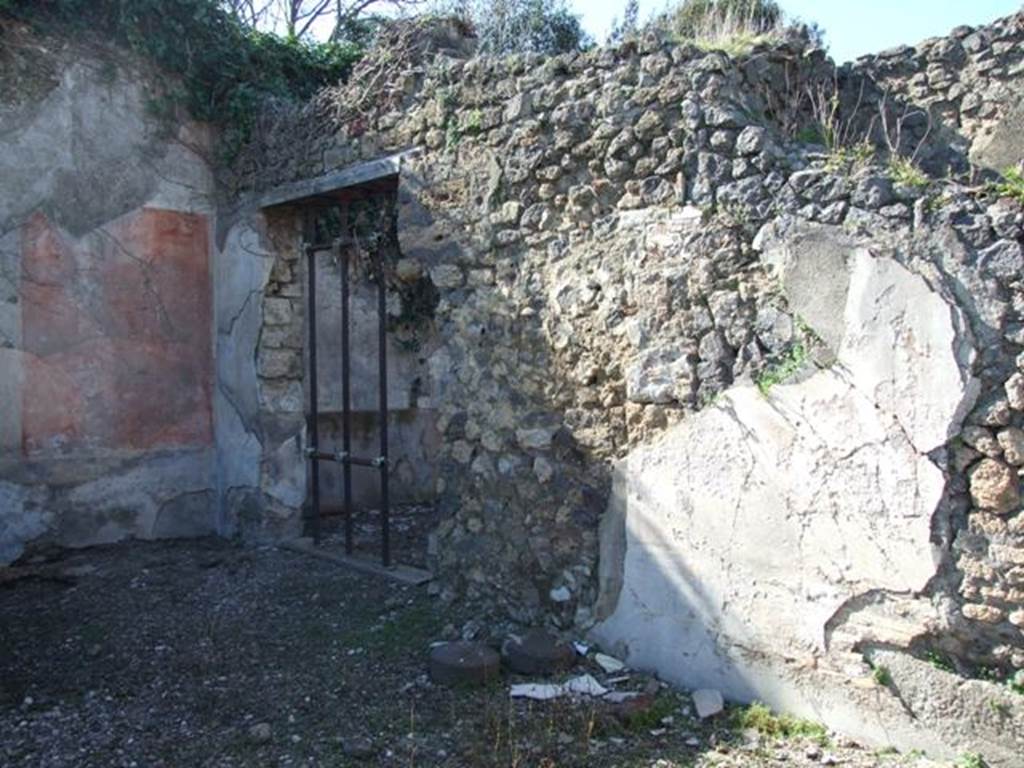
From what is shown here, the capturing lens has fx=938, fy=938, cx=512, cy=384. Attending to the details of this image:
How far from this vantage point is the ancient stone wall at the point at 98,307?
201 inches

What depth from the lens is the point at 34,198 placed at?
5.14 m

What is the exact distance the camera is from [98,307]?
211 inches

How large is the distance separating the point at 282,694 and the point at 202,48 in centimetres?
394

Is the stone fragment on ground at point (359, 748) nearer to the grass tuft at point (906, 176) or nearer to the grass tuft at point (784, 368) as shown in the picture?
the grass tuft at point (784, 368)

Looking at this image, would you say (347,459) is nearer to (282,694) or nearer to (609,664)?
(282,694)

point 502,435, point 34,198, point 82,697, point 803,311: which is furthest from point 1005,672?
point 34,198

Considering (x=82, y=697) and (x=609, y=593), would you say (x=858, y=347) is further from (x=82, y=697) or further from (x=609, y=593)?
(x=82, y=697)

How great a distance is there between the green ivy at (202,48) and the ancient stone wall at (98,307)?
0.44ft

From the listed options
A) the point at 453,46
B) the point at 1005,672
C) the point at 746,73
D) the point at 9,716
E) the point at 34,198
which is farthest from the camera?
the point at 34,198

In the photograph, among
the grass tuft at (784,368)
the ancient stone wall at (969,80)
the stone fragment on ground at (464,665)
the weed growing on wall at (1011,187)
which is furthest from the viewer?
the ancient stone wall at (969,80)

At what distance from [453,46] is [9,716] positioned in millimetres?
3605

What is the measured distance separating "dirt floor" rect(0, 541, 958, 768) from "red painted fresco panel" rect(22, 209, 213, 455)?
2.84 feet

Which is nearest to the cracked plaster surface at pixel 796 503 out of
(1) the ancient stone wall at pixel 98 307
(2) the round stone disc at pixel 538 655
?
(2) the round stone disc at pixel 538 655

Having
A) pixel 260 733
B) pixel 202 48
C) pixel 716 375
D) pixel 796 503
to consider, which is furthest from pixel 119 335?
pixel 796 503
